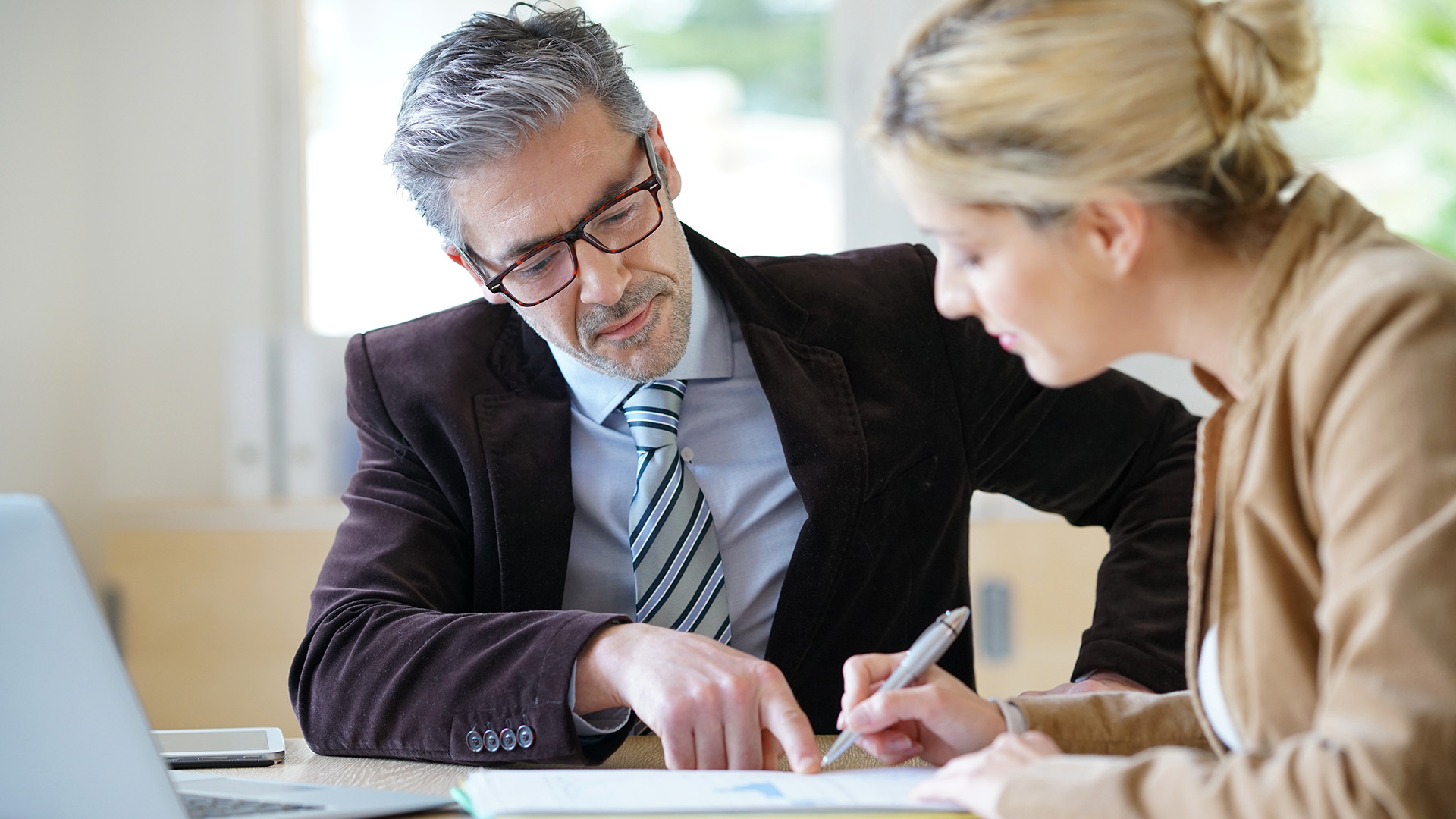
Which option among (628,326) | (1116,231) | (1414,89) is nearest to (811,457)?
Answer: (628,326)

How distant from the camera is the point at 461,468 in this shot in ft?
4.95

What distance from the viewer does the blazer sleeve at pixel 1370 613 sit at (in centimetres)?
62

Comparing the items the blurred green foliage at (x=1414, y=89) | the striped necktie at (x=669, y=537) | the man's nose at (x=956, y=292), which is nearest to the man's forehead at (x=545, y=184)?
the striped necktie at (x=669, y=537)

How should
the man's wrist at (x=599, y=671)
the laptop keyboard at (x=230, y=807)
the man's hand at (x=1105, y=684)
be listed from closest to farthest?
the laptop keyboard at (x=230, y=807)
the man's wrist at (x=599, y=671)
the man's hand at (x=1105, y=684)

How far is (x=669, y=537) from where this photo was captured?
147 cm

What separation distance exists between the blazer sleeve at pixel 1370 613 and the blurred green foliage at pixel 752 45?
8.33 ft

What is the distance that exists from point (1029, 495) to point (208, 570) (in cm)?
186

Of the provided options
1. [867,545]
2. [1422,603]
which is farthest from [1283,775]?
[867,545]

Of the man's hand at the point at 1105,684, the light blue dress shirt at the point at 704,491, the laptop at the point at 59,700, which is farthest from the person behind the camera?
the light blue dress shirt at the point at 704,491

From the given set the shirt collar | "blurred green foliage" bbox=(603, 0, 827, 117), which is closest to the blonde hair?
the shirt collar

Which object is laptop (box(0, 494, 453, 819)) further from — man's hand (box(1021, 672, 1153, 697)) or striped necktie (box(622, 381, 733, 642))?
man's hand (box(1021, 672, 1153, 697))

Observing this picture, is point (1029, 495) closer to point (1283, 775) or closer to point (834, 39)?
point (1283, 775)

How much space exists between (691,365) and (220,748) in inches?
27.1

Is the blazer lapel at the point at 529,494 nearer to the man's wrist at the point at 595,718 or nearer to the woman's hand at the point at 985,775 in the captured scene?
the man's wrist at the point at 595,718
